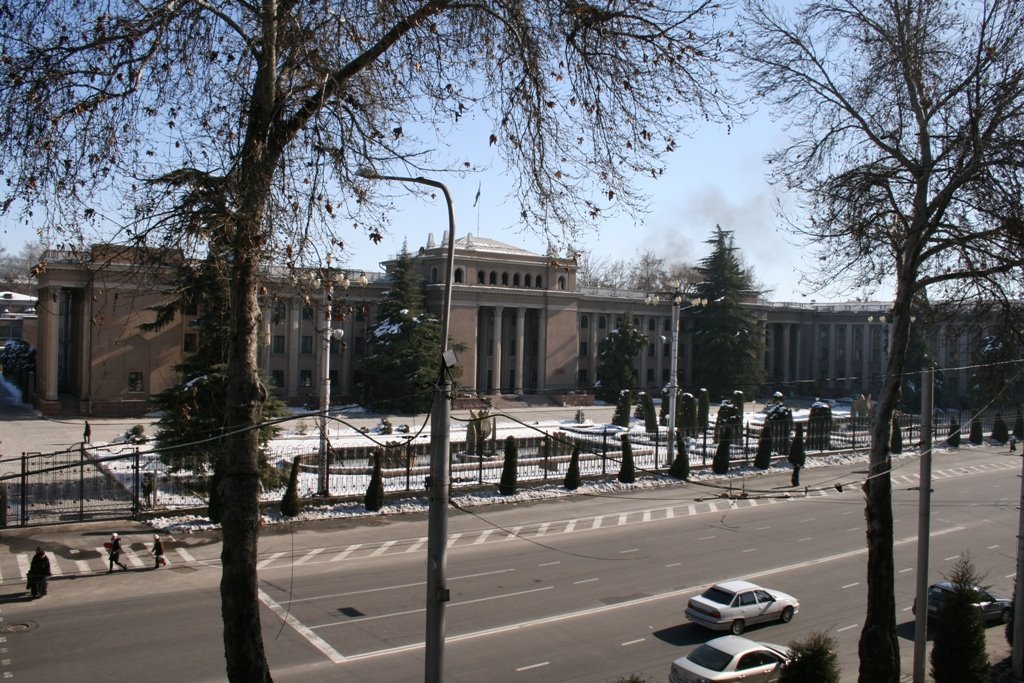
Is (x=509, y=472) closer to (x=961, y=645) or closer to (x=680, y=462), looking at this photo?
(x=680, y=462)

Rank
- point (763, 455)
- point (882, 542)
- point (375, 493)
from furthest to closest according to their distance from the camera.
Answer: point (763, 455), point (375, 493), point (882, 542)

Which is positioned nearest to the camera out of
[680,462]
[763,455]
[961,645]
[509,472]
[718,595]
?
[961,645]

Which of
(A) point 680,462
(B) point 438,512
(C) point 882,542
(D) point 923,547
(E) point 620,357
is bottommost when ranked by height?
(A) point 680,462

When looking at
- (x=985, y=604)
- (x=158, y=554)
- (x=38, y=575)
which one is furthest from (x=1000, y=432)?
(x=38, y=575)

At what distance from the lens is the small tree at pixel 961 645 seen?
43.4 feet

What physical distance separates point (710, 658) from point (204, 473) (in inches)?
720

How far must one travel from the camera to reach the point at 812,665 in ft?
36.3

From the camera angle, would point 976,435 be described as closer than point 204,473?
No

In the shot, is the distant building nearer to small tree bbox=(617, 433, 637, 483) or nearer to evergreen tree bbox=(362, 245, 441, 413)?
evergreen tree bbox=(362, 245, 441, 413)

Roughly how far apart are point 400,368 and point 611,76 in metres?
43.3

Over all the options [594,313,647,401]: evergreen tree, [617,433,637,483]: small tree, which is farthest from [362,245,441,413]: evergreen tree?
[617,433,637,483]: small tree

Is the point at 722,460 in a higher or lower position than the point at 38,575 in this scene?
higher

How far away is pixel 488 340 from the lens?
202 ft

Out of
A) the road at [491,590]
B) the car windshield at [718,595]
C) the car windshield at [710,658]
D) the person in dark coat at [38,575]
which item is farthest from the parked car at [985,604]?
the person in dark coat at [38,575]
